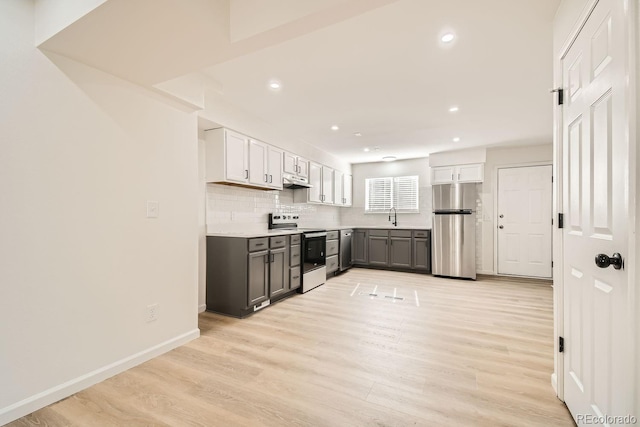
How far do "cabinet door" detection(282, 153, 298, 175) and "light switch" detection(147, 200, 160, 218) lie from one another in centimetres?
228

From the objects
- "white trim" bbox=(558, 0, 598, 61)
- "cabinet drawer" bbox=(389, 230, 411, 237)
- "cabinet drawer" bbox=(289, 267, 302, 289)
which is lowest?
"cabinet drawer" bbox=(289, 267, 302, 289)

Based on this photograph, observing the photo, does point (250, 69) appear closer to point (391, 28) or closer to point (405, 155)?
point (391, 28)

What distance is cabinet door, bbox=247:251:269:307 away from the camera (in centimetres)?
329

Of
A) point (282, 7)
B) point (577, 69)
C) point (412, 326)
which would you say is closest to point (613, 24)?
point (577, 69)

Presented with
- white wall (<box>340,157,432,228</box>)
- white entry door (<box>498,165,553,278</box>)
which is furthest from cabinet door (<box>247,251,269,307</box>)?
white entry door (<box>498,165,553,278</box>)

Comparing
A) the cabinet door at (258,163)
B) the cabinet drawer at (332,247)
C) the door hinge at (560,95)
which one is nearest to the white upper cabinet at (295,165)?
the cabinet door at (258,163)

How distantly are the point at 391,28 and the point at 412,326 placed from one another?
2.66 m

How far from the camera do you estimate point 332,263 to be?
212 inches

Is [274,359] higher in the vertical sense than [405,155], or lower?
lower

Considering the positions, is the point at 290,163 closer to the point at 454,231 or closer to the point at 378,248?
the point at 378,248

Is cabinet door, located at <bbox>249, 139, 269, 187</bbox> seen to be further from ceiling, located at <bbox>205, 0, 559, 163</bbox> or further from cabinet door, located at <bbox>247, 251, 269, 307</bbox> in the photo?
cabinet door, located at <bbox>247, 251, 269, 307</bbox>

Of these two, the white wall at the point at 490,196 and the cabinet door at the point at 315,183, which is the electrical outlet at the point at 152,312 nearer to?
the cabinet door at the point at 315,183

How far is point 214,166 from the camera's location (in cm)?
346

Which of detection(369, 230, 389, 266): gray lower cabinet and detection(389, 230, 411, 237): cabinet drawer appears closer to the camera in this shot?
detection(389, 230, 411, 237): cabinet drawer
